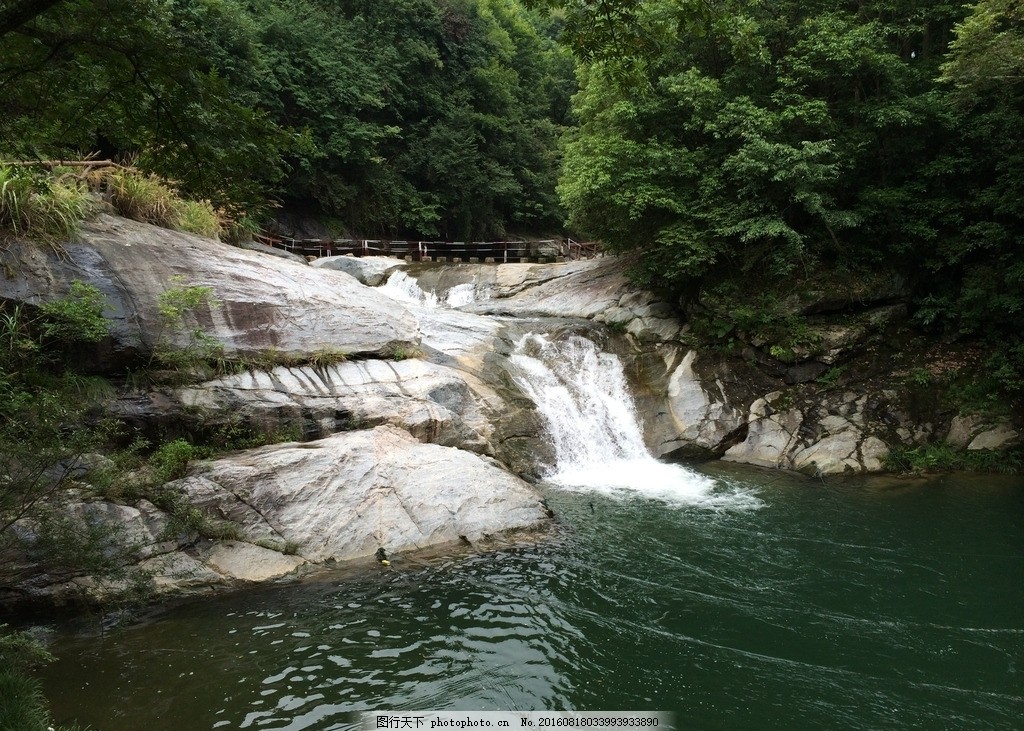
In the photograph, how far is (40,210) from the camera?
25.7 feet

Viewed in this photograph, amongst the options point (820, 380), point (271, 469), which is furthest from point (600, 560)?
point (820, 380)

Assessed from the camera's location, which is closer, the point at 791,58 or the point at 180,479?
the point at 180,479

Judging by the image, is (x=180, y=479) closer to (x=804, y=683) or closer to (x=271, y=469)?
(x=271, y=469)

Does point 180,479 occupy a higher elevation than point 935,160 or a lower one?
lower

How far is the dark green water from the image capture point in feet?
15.7

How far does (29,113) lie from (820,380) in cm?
1322

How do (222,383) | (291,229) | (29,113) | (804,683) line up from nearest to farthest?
(29,113), (804,683), (222,383), (291,229)

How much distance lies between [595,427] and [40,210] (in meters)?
9.43

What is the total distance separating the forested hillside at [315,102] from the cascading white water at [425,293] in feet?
16.1

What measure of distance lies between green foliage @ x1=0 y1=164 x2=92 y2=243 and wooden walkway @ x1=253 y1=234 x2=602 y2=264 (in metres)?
12.7

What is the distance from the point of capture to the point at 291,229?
24.6 m

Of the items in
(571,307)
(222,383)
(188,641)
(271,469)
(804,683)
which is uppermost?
(571,307)

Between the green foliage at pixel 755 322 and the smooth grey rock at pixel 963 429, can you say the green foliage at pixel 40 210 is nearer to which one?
the green foliage at pixel 755 322

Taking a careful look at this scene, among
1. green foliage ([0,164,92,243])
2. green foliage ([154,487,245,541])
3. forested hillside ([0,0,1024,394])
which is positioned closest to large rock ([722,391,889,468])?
forested hillside ([0,0,1024,394])
